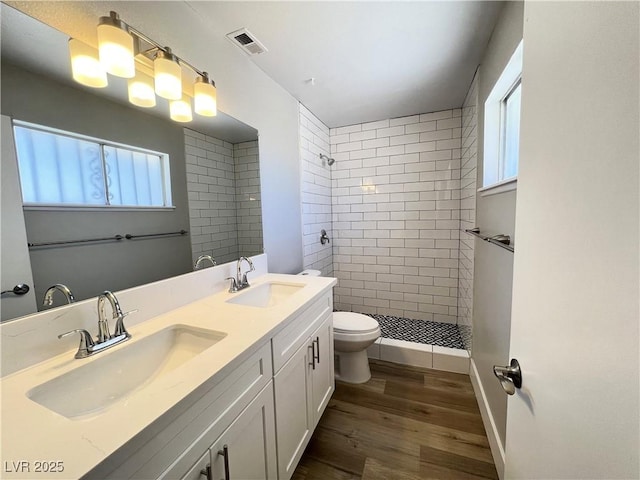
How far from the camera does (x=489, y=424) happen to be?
Result: 151 cm

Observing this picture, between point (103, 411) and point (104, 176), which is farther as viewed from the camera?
point (104, 176)

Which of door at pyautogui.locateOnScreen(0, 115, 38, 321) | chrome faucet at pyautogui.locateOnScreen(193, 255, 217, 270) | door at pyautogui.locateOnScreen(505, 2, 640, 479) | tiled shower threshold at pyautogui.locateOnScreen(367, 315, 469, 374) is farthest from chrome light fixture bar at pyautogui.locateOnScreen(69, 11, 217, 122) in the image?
tiled shower threshold at pyautogui.locateOnScreen(367, 315, 469, 374)

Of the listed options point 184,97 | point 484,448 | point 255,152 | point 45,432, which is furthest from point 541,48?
point 484,448

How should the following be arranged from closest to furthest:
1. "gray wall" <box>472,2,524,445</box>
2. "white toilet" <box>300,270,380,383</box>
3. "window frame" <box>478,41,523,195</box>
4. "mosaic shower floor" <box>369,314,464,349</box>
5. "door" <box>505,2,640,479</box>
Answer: "door" <box>505,2,640,479</box>
"gray wall" <box>472,2,524,445</box>
"window frame" <box>478,41,523,195</box>
"white toilet" <box>300,270,380,383</box>
"mosaic shower floor" <box>369,314,464,349</box>

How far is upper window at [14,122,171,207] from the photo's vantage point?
82 centimetres

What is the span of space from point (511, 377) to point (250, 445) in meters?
0.87

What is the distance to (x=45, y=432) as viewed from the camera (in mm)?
544

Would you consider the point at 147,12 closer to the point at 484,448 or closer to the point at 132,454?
the point at 132,454

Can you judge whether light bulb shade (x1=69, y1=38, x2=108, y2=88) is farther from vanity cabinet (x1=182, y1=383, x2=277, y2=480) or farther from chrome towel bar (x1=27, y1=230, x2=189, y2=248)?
vanity cabinet (x1=182, y1=383, x2=277, y2=480)

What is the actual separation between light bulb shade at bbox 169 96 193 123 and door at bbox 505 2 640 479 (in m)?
1.36

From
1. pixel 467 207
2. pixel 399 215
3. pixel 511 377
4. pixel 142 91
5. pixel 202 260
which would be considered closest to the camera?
pixel 511 377

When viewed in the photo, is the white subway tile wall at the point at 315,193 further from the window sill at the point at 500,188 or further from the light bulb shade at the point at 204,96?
the window sill at the point at 500,188

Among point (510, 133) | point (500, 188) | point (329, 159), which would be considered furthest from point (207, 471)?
point (329, 159)

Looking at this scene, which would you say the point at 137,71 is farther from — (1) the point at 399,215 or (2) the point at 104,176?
(1) the point at 399,215
